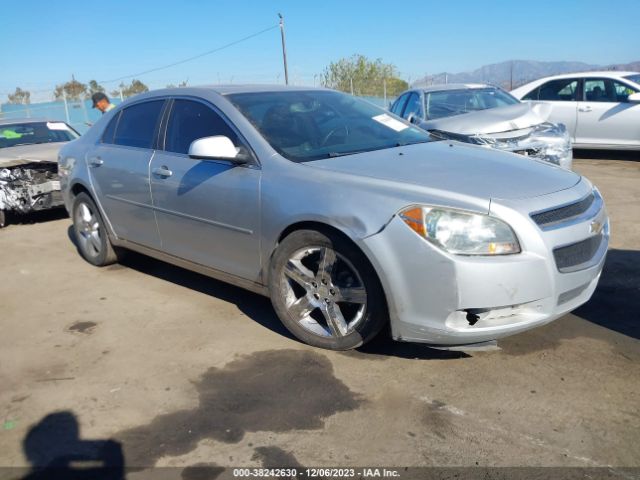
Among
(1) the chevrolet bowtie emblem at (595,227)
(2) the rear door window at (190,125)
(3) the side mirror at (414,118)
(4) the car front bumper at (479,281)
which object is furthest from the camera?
(3) the side mirror at (414,118)

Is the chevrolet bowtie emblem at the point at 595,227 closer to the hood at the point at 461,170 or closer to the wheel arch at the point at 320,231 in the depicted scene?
the hood at the point at 461,170

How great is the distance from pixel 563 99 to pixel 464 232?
9282 mm

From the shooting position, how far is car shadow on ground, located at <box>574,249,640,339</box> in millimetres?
3732

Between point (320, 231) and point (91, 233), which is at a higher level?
point (320, 231)

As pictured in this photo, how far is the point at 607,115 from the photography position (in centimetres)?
1035

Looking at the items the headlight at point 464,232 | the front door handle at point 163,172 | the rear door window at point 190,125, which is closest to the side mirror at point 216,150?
the rear door window at point 190,125

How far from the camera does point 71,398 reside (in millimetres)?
3182

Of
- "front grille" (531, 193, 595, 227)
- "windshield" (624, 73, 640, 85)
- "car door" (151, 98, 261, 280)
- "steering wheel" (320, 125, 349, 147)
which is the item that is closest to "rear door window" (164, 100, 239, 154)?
"car door" (151, 98, 261, 280)

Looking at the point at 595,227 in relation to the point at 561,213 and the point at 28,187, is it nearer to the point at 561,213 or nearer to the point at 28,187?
the point at 561,213

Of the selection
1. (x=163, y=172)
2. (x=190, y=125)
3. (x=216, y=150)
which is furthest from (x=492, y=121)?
(x=216, y=150)

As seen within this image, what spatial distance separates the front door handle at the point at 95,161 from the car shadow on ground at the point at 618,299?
4.04 meters

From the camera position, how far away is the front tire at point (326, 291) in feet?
10.5

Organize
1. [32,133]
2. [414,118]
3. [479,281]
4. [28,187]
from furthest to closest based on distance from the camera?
[32,133] → [414,118] → [28,187] → [479,281]

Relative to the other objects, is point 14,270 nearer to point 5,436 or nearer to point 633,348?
point 5,436
